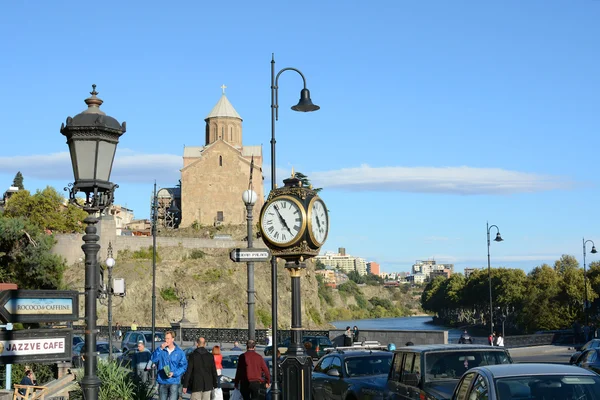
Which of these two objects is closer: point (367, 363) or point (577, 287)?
point (367, 363)

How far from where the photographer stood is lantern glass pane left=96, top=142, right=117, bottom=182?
7908mm

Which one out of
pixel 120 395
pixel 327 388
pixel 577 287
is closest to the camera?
pixel 120 395

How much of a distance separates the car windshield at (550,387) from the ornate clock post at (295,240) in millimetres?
3774

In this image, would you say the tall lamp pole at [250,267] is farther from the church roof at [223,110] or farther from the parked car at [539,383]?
the church roof at [223,110]

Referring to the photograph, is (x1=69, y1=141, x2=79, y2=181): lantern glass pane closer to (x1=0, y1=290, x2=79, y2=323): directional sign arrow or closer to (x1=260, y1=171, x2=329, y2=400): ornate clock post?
(x1=0, y1=290, x2=79, y2=323): directional sign arrow

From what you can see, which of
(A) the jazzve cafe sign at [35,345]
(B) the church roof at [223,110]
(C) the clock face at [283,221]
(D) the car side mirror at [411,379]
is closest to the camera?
(A) the jazzve cafe sign at [35,345]

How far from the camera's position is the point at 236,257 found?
12.8 meters

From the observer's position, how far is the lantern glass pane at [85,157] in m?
7.86

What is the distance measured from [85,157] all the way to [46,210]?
3122 inches

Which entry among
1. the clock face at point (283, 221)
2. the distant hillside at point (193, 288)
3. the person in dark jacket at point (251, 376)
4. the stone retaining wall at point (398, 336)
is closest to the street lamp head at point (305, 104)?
the clock face at point (283, 221)

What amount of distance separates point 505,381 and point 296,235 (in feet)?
14.1

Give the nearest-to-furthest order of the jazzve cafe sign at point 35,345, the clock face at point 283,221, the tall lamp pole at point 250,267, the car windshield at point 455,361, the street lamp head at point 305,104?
1. the jazzve cafe sign at point 35,345
2. the clock face at point 283,221
3. the car windshield at point 455,361
4. the street lamp head at point 305,104
5. the tall lamp pole at point 250,267

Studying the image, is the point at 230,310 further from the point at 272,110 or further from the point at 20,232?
the point at 272,110

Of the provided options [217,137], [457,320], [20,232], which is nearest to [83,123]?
[20,232]
